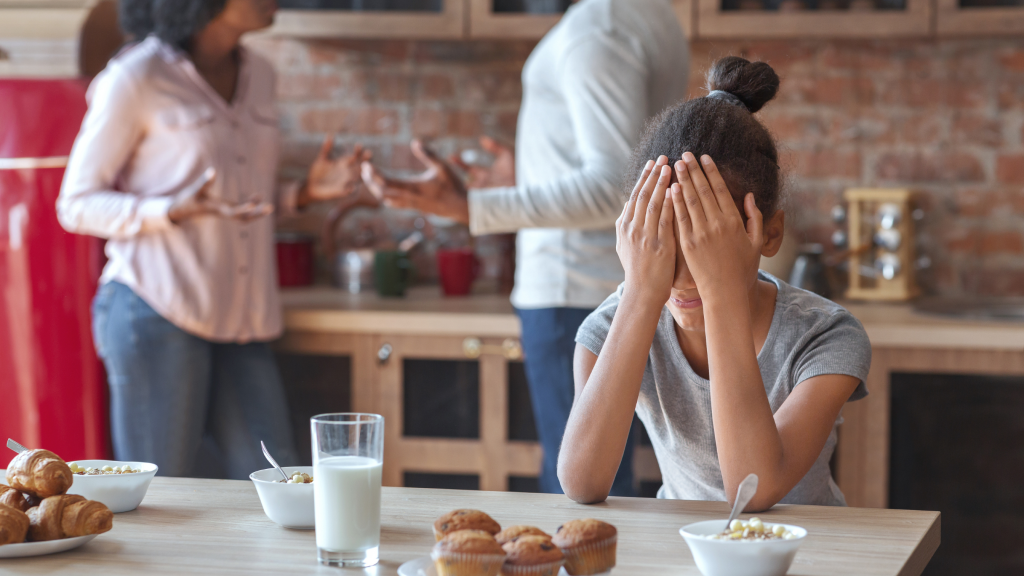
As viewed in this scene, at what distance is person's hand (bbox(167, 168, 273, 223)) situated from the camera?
1.75 m

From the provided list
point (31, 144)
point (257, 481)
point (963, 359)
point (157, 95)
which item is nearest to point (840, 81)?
point (963, 359)

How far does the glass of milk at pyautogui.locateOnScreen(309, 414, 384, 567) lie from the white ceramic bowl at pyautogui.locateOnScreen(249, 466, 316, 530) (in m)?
0.08

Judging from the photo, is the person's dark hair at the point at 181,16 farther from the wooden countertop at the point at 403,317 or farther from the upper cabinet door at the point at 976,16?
the upper cabinet door at the point at 976,16

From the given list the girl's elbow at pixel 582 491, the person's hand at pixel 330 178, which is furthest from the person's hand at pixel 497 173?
the girl's elbow at pixel 582 491

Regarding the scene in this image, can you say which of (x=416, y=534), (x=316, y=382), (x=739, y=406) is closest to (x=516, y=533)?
(x=416, y=534)

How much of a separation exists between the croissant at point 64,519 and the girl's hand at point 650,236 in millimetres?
569

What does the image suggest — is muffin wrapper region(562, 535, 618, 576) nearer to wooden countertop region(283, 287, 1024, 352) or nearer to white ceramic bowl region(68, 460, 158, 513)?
white ceramic bowl region(68, 460, 158, 513)

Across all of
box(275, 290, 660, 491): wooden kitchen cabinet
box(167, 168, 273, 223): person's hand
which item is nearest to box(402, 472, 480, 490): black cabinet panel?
box(275, 290, 660, 491): wooden kitchen cabinet

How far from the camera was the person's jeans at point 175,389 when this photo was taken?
1.81 metres

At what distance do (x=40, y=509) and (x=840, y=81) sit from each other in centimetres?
214

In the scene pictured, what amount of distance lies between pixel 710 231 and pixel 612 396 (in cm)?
20

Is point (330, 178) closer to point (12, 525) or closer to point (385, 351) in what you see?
point (385, 351)

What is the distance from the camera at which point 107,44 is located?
2271mm

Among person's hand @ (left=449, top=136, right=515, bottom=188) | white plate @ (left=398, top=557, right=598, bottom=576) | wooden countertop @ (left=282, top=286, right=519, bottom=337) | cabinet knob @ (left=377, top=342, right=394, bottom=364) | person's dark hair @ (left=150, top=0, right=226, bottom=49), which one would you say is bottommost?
cabinet knob @ (left=377, top=342, right=394, bottom=364)
